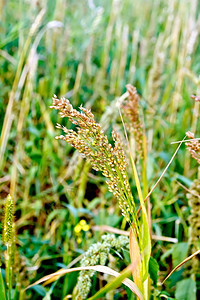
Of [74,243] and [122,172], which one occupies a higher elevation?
[122,172]

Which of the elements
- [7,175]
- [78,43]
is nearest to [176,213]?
[7,175]

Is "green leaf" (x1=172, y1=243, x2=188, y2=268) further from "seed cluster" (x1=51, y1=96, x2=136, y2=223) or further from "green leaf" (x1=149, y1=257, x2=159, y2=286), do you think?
"seed cluster" (x1=51, y1=96, x2=136, y2=223)

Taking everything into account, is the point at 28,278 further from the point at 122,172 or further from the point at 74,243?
the point at 122,172

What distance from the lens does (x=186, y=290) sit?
93cm

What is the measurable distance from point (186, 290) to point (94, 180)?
0.79 meters

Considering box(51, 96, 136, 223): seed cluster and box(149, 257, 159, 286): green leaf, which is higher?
box(51, 96, 136, 223): seed cluster

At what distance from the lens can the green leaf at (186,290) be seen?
910 millimetres

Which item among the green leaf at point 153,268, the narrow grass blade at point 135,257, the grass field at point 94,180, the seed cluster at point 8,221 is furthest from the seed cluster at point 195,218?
the seed cluster at point 8,221

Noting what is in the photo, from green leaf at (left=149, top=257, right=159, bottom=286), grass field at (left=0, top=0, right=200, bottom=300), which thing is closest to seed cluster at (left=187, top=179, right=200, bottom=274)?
grass field at (left=0, top=0, right=200, bottom=300)

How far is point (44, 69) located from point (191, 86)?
3.38ft

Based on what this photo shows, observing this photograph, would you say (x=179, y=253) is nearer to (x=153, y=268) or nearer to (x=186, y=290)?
(x=186, y=290)

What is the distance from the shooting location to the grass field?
77 centimetres

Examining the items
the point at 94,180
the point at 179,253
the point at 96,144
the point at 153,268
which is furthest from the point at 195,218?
the point at 94,180

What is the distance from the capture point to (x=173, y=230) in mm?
1360
